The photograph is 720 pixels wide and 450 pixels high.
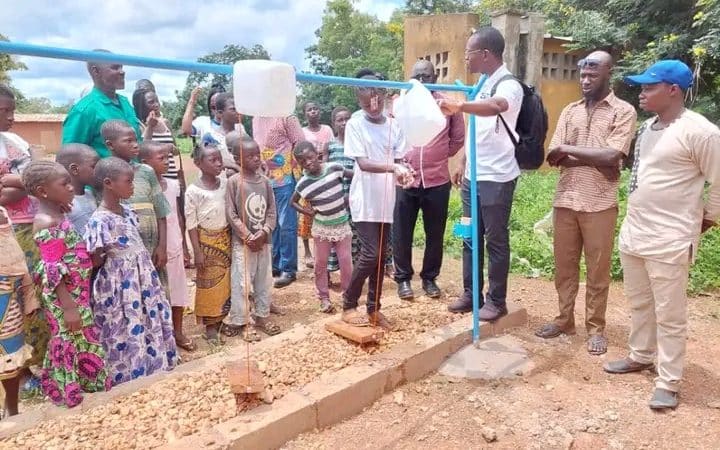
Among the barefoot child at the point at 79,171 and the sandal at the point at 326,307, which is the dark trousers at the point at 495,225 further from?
the barefoot child at the point at 79,171

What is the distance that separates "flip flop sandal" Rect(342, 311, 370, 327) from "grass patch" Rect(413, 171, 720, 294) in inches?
109

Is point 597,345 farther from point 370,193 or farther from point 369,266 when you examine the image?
point 370,193

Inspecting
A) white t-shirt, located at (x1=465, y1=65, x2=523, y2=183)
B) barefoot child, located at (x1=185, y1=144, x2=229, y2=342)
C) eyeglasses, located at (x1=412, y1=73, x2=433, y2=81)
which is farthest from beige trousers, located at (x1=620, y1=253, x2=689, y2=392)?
barefoot child, located at (x1=185, y1=144, x2=229, y2=342)

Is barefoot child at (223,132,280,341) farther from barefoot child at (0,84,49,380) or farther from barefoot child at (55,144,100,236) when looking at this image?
barefoot child at (0,84,49,380)

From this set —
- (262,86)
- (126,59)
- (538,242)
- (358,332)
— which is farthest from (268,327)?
(538,242)

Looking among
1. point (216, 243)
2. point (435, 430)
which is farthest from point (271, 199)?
point (435, 430)

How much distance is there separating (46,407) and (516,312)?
3.03 meters

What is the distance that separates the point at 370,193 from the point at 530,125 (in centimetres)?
108

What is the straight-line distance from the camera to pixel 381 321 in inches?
144

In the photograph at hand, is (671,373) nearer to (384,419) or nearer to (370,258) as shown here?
(384,419)

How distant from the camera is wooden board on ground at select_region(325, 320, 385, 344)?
332 cm

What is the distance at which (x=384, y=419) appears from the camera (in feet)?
9.41

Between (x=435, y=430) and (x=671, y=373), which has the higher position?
(x=671, y=373)

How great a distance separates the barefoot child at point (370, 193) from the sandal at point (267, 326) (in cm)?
83
